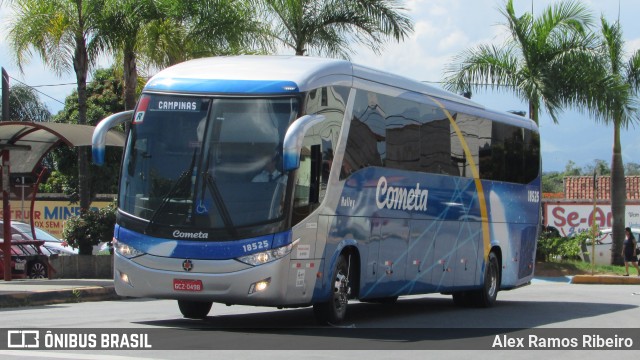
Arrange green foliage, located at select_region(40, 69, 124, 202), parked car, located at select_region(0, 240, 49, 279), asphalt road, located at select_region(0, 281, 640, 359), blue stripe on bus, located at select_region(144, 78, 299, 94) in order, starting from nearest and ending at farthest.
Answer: asphalt road, located at select_region(0, 281, 640, 359)
blue stripe on bus, located at select_region(144, 78, 299, 94)
parked car, located at select_region(0, 240, 49, 279)
green foliage, located at select_region(40, 69, 124, 202)

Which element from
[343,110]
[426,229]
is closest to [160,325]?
[343,110]

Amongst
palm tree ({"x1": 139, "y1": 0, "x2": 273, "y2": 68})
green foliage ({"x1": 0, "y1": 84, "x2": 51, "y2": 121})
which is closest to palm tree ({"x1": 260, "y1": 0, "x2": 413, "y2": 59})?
palm tree ({"x1": 139, "y1": 0, "x2": 273, "y2": 68})

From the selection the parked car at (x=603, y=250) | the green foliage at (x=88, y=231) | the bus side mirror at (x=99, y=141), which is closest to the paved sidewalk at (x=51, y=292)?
the green foliage at (x=88, y=231)

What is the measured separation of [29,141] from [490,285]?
1051cm

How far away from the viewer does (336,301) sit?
14078 mm

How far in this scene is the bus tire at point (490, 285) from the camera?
Answer: 64.5ft

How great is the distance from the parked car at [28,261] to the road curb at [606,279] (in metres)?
14.6

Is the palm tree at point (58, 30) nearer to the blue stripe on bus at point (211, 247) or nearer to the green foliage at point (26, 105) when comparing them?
the blue stripe on bus at point (211, 247)

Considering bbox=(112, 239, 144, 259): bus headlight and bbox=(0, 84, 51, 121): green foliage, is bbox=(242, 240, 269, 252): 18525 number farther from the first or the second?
bbox=(0, 84, 51, 121): green foliage

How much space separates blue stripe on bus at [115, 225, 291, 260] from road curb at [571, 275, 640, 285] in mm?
19134

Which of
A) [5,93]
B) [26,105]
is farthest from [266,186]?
[26,105]

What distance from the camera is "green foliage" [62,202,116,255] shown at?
25.5 meters

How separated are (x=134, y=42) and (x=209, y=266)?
13586 millimetres

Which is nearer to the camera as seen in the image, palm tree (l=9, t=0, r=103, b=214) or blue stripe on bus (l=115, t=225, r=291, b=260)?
blue stripe on bus (l=115, t=225, r=291, b=260)
